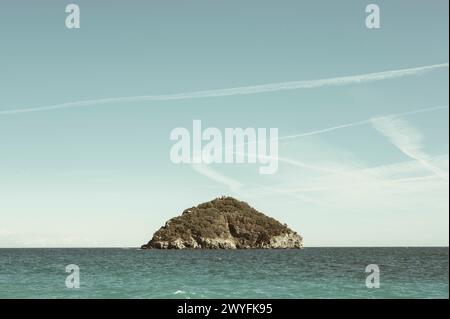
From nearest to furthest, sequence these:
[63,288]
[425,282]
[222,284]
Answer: [63,288] < [222,284] < [425,282]

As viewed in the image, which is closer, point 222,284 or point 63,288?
point 63,288

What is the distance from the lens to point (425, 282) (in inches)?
2372

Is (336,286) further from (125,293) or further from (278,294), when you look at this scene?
(125,293)

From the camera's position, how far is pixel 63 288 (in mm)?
49375
